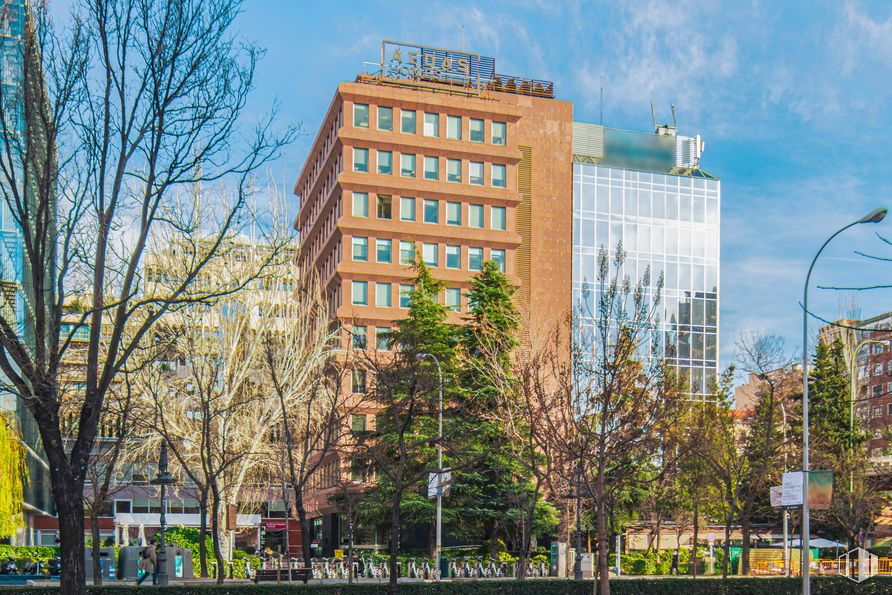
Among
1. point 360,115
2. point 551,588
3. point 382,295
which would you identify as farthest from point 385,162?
point 551,588

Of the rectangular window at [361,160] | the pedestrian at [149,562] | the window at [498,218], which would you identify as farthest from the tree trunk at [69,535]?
the window at [498,218]

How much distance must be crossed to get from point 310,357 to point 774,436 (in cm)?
2219

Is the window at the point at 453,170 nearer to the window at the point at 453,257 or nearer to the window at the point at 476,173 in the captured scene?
the window at the point at 476,173

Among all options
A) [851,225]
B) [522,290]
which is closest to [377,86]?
[522,290]

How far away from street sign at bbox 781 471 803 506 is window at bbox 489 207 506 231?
144ft

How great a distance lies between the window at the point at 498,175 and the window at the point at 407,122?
6.34 metres

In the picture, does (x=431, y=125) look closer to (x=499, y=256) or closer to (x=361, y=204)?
(x=361, y=204)

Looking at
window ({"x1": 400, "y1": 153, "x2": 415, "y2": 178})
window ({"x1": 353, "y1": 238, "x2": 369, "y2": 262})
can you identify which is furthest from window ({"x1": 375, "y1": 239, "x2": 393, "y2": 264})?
window ({"x1": 400, "y1": 153, "x2": 415, "y2": 178})

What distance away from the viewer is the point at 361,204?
68.5 m

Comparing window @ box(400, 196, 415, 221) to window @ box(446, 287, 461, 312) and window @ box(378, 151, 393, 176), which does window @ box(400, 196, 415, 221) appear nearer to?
window @ box(378, 151, 393, 176)

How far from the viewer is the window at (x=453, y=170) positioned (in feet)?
231

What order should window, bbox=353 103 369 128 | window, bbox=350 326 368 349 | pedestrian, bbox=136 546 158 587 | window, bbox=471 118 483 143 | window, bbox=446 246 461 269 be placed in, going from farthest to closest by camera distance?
window, bbox=471 118 483 143, window, bbox=446 246 461 269, window, bbox=353 103 369 128, pedestrian, bbox=136 546 158 587, window, bbox=350 326 368 349

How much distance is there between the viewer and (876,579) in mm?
34938

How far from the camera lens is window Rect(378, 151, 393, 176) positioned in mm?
69062
